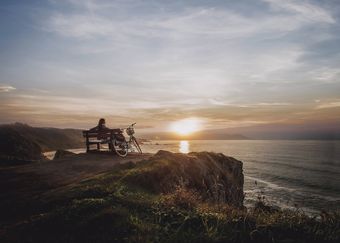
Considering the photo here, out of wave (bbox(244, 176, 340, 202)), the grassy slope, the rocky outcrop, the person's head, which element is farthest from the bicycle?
wave (bbox(244, 176, 340, 202))

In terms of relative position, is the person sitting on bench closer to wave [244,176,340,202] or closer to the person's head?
the person's head

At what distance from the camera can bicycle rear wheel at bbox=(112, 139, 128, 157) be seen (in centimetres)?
2315

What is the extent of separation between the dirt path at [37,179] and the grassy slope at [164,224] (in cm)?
164

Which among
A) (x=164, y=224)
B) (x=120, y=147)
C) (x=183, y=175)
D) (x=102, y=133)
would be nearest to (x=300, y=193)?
(x=120, y=147)

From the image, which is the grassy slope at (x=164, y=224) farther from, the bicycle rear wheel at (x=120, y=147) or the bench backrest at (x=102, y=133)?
the bench backrest at (x=102, y=133)

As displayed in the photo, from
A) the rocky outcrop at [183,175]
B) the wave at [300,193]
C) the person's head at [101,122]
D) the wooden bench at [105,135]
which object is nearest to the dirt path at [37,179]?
the wooden bench at [105,135]

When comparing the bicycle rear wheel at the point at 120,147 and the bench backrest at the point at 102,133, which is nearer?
the bicycle rear wheel at the point at 120,147

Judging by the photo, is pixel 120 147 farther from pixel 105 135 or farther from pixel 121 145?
pixel 105 135

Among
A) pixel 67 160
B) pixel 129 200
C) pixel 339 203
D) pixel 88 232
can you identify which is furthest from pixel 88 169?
pixel 339 203

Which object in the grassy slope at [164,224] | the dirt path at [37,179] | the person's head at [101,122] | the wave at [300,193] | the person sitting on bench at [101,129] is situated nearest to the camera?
the grassy slope at [164,224]

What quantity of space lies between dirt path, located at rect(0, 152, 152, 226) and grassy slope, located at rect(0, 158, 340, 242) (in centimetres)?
164

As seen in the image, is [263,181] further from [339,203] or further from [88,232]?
[88,232]

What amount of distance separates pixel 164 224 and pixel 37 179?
31.7 feet

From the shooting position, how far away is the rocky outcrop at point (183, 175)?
13195 millimetres
